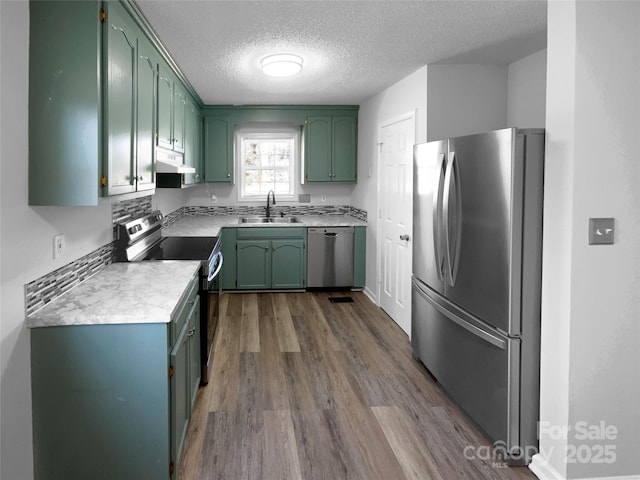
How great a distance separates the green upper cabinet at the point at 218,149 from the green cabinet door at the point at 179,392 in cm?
428

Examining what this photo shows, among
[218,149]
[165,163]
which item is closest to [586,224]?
[165,163]

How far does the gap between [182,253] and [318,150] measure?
3.40 meters

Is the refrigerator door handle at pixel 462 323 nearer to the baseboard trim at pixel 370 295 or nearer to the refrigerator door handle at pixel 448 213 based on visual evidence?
the refrigerator door handle at pixel 448 213

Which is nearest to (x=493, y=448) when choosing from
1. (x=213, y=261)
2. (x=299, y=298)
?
(x=213, y=261)

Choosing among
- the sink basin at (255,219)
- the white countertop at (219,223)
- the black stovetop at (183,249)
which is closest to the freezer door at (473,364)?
the black stovetop at (183,249)

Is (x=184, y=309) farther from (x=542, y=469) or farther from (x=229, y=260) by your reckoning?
(x=229, y=260)

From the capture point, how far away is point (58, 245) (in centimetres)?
250

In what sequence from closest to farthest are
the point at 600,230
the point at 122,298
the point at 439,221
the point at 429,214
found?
the point at 600,230 < the point at 122,298 < the point at 439,221 < the point at 429,214

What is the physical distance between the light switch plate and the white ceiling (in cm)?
128

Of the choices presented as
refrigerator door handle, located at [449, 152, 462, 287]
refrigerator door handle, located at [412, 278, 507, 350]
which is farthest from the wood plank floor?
refrigerator door handle, located at [449, 152, 462, 287]

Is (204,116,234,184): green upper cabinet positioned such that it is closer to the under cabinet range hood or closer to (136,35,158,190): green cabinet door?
the under cabinet range hood

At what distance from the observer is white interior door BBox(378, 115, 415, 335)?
15.5ft

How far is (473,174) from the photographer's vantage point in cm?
289

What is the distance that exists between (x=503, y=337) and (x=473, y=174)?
2.94 feet
